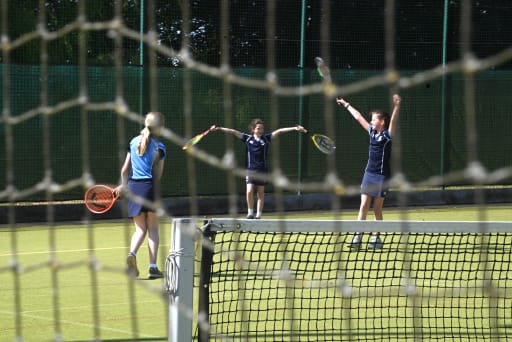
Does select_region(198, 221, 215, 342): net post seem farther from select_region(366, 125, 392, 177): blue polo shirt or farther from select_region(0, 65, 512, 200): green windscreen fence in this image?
select_region(0, 65, 512, 200): green windscreen fence

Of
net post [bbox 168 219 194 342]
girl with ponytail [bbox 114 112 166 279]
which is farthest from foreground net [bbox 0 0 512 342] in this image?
net post [bbox 168 219 194 342]

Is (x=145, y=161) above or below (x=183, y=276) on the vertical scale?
above

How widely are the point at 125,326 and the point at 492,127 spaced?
12554 mm

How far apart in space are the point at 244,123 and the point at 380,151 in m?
5.85

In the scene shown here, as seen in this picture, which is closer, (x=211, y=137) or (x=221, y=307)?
(x=221, y=307)

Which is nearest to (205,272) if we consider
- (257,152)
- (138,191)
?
(138,191)

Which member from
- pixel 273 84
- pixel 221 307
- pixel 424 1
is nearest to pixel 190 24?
pixel 424 1

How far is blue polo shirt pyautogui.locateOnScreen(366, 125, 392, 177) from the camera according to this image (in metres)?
10.7

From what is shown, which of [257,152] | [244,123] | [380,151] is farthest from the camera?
[244,123]

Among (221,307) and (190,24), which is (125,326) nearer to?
(221,307)

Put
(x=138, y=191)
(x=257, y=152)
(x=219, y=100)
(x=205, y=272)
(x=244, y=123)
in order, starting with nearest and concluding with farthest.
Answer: (x=205, y=272), (x=138, y=191), (x=257, y=152), (x=219, y=100), (x=244, y=123)

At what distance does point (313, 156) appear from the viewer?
55.0 ft

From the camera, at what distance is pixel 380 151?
10672 mm

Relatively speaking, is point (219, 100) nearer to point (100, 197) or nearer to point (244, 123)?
point (244, 123)
